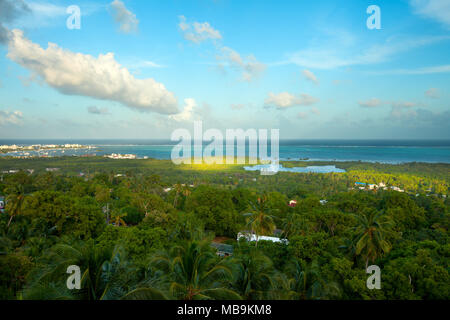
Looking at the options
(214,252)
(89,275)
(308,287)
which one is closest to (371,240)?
(308,287)

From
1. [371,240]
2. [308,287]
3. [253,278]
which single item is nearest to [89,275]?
[253,278]

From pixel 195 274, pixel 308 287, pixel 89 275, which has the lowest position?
pixel 308 287

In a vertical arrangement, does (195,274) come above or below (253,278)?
above

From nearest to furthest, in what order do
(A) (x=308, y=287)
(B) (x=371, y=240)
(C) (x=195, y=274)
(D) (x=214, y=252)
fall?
(C) (x=195, y=274)
(A) (x=308, y=287)
(D) (x=214, y=252)
(B) (x=371, y=240)

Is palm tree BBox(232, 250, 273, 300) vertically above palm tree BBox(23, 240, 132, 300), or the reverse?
palm tree BBox(23, 240, 132, 300)

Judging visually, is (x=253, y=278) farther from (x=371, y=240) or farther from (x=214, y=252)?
(x=371, y=240)

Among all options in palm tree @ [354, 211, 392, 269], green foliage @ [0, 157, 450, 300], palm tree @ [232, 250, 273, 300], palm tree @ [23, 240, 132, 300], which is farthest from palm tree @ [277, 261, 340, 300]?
palm tree @ [23, 240, 132, 300]

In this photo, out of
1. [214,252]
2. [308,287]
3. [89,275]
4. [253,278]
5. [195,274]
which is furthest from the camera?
[214,252]

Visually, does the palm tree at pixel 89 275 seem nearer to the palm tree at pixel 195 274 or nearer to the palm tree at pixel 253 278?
the palm tree at pixel 195 274

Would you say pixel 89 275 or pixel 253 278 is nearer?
pixel 89 275

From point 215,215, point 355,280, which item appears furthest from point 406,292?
point 215,215

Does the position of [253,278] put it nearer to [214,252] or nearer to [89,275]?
[214,252]

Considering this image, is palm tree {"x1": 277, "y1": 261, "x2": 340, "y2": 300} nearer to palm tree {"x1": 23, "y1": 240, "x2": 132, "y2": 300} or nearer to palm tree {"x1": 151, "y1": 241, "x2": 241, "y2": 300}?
palm tree {"x1": 151, "y1": 241, "x2": 241, "y2": 300}
